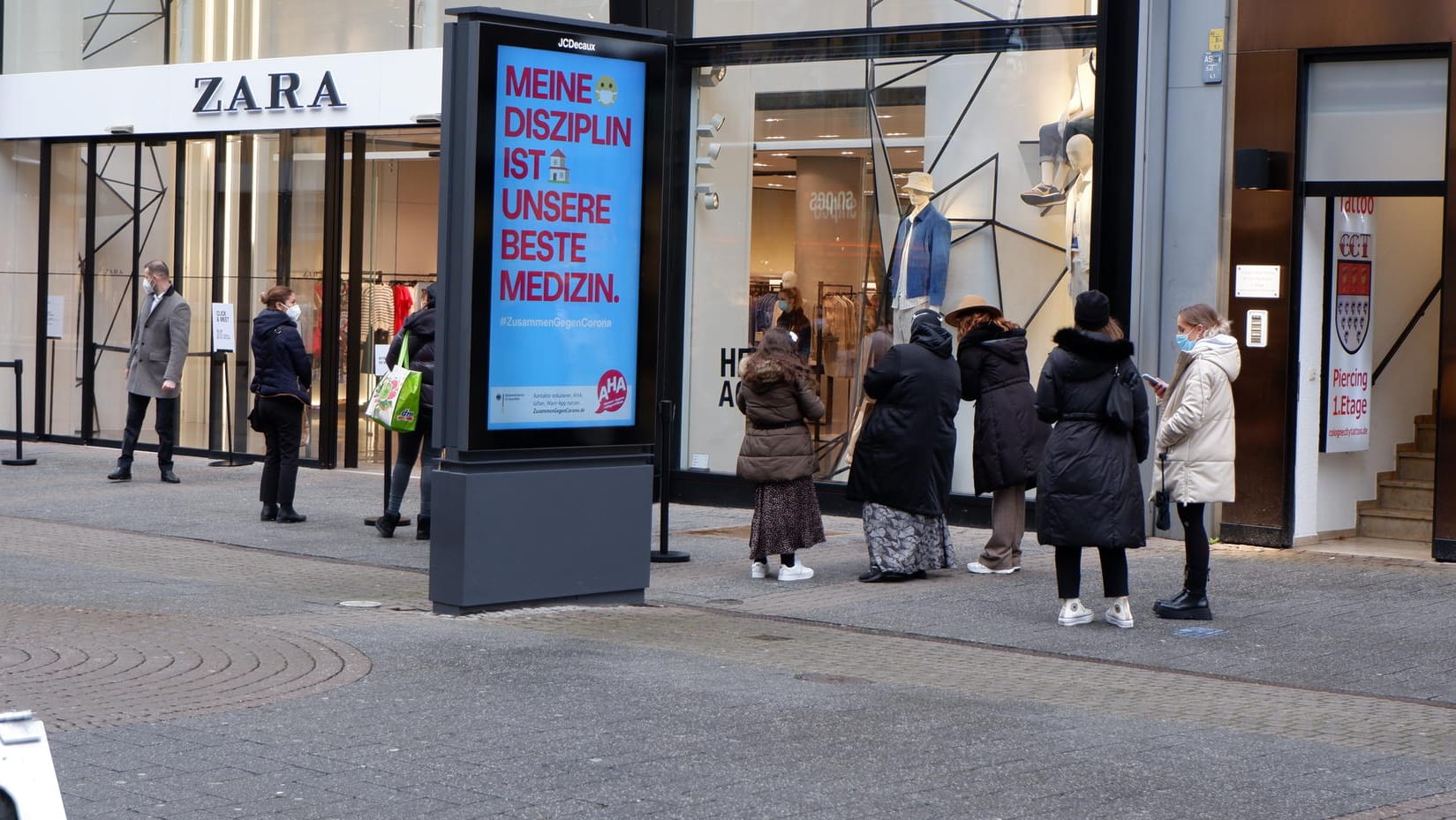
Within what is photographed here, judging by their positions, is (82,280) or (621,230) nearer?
(621,230)

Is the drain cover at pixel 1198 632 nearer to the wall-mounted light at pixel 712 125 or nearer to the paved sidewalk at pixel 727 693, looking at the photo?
the paved sidewalk at pixel 727 693

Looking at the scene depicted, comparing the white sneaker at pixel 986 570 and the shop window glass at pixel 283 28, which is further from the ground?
the shop window glass at pixel 283 28

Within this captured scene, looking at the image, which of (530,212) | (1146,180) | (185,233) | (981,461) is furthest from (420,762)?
(185,233)

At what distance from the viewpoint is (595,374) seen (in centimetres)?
Result: 952

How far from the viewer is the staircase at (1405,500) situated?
13094mm

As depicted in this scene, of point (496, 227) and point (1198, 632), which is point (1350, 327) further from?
point (496, 227)

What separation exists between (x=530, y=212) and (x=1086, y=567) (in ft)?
15.1

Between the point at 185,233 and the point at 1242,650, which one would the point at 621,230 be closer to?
the point at 1242,650

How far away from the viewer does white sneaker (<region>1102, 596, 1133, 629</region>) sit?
923cm

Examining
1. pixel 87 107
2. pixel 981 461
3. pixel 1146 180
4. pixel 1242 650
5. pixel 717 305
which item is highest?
pixel 87 107

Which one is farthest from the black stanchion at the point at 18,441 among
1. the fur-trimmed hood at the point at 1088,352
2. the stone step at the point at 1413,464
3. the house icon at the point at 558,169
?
the stone step at the point at 1413,464

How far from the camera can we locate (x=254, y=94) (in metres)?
17.9

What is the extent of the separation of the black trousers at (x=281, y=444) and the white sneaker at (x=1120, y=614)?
6.64 meters

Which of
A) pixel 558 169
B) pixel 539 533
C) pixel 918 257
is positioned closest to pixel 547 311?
pixel 558 169
